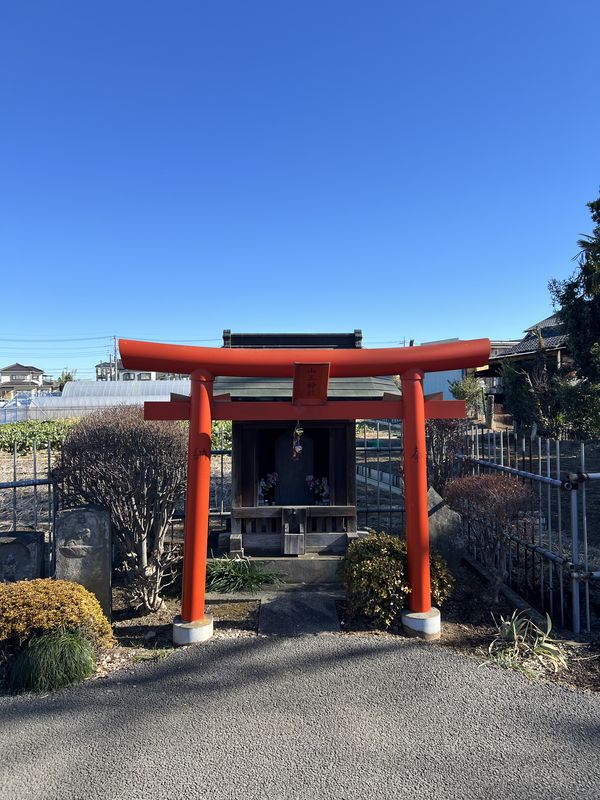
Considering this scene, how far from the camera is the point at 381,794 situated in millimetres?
2836

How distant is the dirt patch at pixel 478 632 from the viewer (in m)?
4.12

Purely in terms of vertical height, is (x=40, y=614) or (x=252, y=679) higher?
(x=40, y=614)

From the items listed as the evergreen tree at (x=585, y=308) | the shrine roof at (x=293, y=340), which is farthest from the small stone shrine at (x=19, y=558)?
the evergreen tree at (x=585, y=308)

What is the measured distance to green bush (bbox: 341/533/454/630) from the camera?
4.95 meters

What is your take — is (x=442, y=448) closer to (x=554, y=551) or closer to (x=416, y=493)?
(x=554, y=551)

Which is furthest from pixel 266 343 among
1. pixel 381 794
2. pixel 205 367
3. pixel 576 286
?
pixel 576 286

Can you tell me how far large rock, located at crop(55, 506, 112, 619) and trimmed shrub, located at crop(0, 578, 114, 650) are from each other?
0.56 m

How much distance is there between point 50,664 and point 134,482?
213cm

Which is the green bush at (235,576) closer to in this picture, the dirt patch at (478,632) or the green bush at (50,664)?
the dirt patch at (478,632)

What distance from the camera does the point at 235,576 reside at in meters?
6.08

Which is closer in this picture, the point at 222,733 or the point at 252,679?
the point at 222,733

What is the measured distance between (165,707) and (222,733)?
21.9 inches

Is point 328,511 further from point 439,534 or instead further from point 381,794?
point 381,794

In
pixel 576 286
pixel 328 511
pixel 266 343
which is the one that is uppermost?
pixel 576 286
